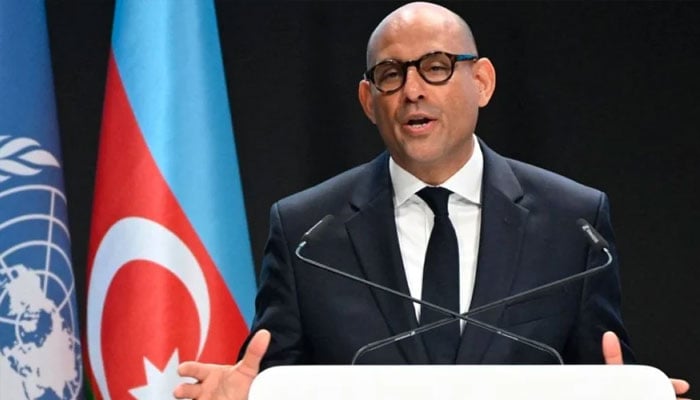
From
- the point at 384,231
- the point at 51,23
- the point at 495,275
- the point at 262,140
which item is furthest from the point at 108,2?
the point at 495,275

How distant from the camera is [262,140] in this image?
3.30m

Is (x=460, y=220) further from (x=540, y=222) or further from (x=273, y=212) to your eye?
(x=273, y=212)

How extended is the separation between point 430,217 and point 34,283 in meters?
1.13

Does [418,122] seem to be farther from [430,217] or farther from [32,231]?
[32,231]

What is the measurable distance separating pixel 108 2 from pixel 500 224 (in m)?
1.70

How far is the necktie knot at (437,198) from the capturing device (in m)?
2.14

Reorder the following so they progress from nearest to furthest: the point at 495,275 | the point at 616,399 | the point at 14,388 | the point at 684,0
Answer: the point at 616,399
the point at 495,275
the point at 14,388
the point at 684,0

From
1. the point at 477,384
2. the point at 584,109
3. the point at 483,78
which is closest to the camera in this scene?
the point at 477,384

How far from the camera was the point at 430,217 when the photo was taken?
218 cm

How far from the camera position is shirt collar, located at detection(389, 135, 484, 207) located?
2191 mm

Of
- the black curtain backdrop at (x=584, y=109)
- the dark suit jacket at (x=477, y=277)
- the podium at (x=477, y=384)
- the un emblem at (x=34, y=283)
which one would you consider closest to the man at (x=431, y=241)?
the dark suit jacket at (x=477, y=277)

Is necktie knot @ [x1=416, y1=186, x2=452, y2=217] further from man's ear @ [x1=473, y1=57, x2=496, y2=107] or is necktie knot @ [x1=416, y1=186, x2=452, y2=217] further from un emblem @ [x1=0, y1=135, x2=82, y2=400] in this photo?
un emblem @ [x1=0, y1=135, x2=82, y2=400]

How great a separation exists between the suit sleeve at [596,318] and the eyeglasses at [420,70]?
0.44m

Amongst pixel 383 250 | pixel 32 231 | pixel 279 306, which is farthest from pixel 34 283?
pixel 383 250
